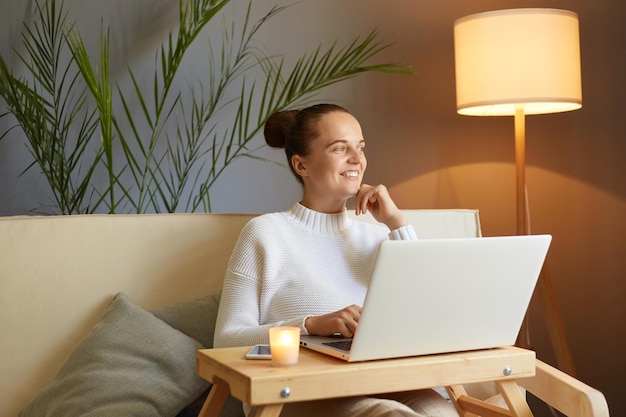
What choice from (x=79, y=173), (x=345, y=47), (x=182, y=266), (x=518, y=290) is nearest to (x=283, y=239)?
(x=182, y=266)

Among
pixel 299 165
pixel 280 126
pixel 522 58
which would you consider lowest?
pixel 299 165

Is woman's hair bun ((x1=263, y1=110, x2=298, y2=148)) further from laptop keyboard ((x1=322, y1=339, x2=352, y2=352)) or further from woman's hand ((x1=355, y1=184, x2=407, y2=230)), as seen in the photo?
laptop keyboard ((x1=322, y1=339, x2=352, y2=352))

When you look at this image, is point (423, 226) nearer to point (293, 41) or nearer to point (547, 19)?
point (547, 19)

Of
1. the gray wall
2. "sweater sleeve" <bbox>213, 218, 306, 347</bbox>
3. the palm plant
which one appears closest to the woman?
"sweater sleeve" <bbox>213, 218, 306, 347</bbox>

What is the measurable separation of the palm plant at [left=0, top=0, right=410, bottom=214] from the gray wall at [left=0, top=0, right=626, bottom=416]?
0.15m

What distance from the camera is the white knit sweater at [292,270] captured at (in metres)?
2.07

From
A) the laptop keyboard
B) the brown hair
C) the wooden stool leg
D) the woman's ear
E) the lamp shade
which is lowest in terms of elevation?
the wooden stool leg

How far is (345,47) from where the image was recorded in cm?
333

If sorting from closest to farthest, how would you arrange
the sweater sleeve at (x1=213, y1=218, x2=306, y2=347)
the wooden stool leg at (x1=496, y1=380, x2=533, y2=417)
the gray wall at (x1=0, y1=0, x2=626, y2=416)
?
1. the wooden stool leg at (x1=496, y1=380, x2=533, y2=417)
2. the sweater sleeve at (x1=213, y1=218, x2=306, y2=347)
3. the gray wall at (x1=0, y1=0, x2=626, y2=416)

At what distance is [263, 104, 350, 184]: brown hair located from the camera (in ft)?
7.45

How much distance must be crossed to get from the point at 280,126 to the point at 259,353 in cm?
85

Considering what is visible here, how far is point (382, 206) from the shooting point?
2.29 m

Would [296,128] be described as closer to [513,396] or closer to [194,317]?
[194,317]

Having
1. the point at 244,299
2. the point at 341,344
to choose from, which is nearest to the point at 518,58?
the point at 244,299
